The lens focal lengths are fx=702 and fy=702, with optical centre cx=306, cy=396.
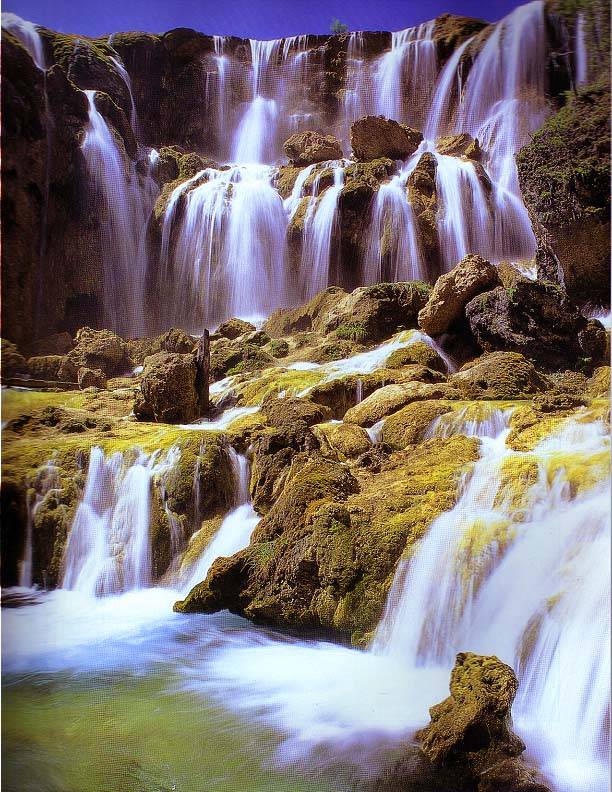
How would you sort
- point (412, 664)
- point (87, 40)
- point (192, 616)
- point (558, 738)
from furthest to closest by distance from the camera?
point (87, 40), point (192, 616), point (412, 664), point (558, 738)

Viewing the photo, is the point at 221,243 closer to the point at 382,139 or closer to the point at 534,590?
the point at 382,139

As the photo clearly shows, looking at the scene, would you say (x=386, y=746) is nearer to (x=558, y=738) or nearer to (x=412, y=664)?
(x=412, y=664)

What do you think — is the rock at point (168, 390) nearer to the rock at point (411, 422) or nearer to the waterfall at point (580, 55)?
the rock at point (411, 422)

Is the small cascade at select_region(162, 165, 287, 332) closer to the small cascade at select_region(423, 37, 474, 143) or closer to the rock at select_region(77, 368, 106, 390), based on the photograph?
the rock at select_region(77, 368, 106, 390)

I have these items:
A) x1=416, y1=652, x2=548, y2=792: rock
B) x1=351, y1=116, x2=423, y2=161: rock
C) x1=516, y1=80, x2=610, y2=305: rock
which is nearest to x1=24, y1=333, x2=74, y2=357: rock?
x1=351, y1=116, x2=423, y2=161: rock

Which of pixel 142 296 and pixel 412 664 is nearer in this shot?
pixel 412 664

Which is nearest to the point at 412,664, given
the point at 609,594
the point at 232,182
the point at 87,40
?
the point at 609,594

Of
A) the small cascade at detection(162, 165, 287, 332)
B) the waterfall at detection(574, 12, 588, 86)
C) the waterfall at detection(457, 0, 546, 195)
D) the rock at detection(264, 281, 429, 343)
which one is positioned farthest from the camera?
the small cascade at detection(162, 165, 287, 332)

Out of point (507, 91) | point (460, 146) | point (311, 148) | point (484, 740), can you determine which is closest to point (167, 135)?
point (311, 148)
